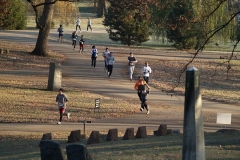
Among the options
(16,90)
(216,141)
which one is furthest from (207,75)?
(216,141)

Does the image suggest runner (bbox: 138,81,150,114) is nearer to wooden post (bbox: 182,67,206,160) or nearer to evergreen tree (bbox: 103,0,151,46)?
wooden post (bbox: 182,67,206,160)

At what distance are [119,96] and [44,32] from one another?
15.8 meters

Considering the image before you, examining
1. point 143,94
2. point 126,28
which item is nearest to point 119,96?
point 143,94

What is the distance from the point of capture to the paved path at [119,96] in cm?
2450

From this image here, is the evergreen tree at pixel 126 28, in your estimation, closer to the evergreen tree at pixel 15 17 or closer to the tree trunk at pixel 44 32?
the evergreen tree at pixel 15 17

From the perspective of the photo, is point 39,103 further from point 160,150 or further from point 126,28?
point 126,28

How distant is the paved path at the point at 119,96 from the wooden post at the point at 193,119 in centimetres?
1417

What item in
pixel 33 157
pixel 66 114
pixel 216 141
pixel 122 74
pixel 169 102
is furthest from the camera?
pixel 122 74

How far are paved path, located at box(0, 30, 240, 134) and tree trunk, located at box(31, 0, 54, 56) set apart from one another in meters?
2.26

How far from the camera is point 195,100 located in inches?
372

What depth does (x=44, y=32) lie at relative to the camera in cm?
4791

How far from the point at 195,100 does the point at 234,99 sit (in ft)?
88.6

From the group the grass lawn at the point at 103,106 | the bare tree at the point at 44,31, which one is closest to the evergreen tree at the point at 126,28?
the grass lawn at the point at 103,106

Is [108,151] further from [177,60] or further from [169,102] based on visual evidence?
[177,60]
